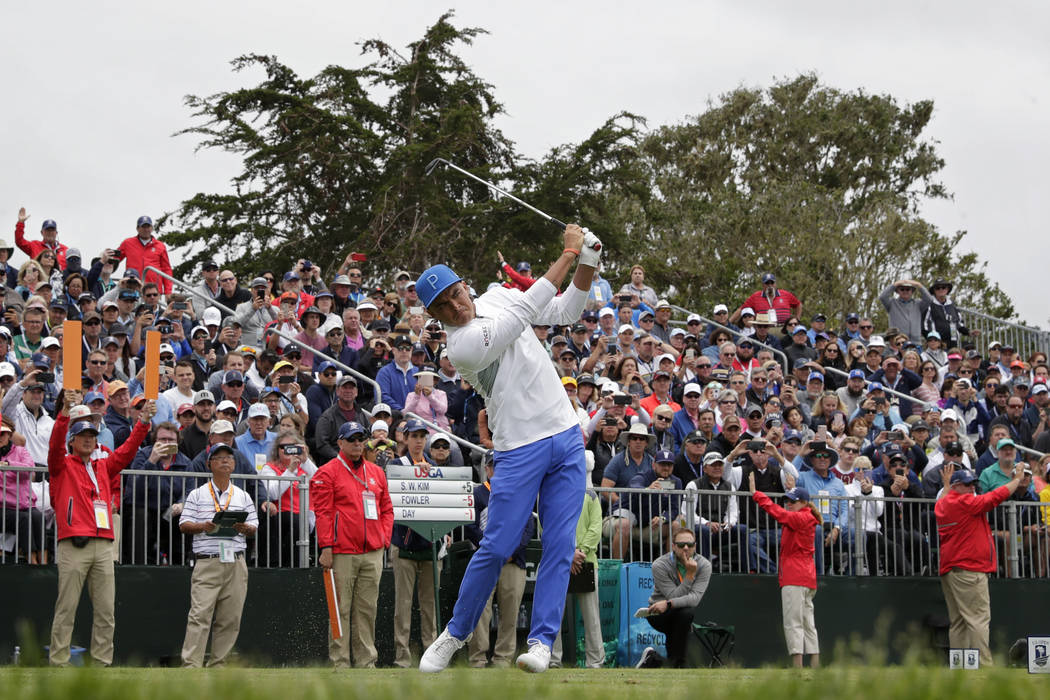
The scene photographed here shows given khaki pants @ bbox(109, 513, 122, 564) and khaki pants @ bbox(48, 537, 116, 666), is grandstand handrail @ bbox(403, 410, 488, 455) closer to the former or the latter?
khaki pants @ bbox(109, 513, 122, 564)

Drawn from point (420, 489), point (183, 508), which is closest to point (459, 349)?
point (420, 489)

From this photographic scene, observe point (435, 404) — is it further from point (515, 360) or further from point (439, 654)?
point (515, 360)

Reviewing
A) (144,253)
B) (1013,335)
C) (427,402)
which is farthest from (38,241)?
(1013,335)

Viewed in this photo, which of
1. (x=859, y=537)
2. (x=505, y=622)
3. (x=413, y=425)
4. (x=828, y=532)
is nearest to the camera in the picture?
(x=505, y=622)

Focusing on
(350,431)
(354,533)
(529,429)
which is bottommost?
(354,533)

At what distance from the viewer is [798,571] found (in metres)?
15.6

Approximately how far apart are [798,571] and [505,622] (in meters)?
3.47

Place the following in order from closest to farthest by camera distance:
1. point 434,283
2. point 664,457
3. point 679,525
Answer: point 434,283
point 679,525
point 664,457

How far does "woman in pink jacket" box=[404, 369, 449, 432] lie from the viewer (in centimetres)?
1759

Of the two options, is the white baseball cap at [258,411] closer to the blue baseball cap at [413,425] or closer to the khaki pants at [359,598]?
the blue baseball cap at [413,425]

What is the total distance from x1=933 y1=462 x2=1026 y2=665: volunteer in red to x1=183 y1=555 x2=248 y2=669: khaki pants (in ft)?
27.1

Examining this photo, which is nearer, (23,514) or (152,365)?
(152,365)

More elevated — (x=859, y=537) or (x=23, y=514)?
(x=23, y=514)

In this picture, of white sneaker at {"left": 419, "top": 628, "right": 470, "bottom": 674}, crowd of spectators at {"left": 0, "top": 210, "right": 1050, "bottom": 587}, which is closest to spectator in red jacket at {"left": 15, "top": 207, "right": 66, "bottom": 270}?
crowd of spectators at {"left": 0, "top": 210, "right": 1050, "bottom": 587}
